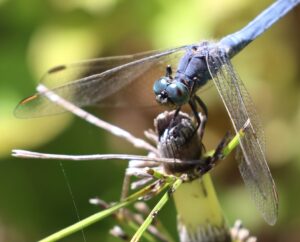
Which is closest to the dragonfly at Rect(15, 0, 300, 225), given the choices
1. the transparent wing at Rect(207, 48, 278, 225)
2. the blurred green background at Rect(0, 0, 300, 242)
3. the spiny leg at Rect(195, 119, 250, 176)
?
the transparent wing at Rect(207, 48, 278, 225)

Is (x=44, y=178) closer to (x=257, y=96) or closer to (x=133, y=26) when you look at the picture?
(x=133, y=26)

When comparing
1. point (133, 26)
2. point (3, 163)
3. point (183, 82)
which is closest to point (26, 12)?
point (133, 26)

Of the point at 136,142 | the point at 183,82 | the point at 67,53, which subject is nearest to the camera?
the point at 136,142

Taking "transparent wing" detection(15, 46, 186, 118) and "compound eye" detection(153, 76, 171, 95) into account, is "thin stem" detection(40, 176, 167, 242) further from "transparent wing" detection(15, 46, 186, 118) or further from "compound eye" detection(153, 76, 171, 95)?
"transparent wing" detection(15, 46, 186, 118)

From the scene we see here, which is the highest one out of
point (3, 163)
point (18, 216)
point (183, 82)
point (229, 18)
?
point (229, 18)

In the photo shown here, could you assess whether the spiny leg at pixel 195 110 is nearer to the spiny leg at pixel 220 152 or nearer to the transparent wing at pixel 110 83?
the spiny leg at pixel 220 152
